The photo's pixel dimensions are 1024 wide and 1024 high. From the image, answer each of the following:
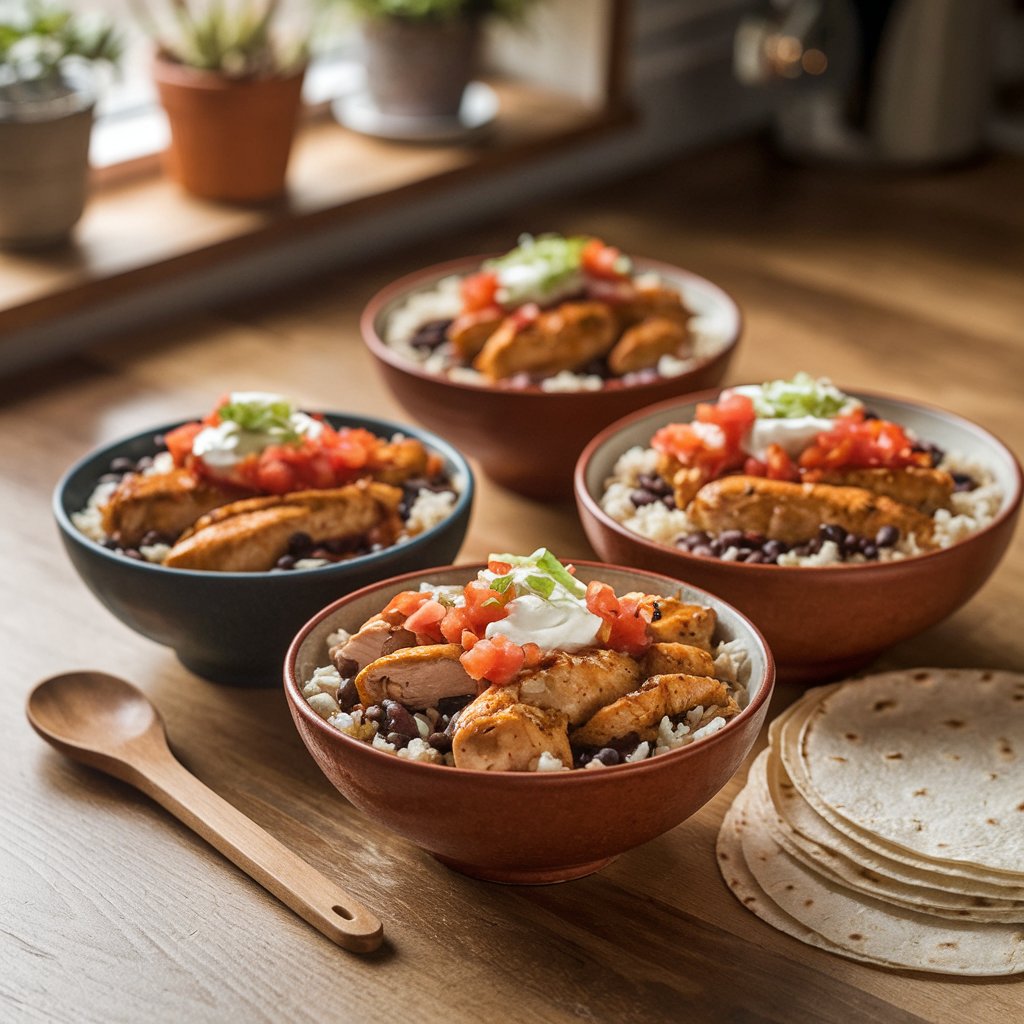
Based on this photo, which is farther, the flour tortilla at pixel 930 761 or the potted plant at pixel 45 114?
the potted plant at pixel 45 114

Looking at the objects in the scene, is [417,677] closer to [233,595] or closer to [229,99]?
[233,595]

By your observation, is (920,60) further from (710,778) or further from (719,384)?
(710,778)

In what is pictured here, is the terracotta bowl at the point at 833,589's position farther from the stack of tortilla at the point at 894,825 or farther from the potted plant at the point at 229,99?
the potted plant at the point at 229,99

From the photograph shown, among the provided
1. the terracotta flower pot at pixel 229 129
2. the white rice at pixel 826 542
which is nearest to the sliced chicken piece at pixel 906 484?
the white rice at pixel 826 542

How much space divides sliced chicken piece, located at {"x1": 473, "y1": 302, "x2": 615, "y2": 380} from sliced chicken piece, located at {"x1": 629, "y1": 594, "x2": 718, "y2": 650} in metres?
0.81

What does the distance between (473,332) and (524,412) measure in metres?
0.22

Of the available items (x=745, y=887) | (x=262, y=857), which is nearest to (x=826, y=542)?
(x=745, y=887)

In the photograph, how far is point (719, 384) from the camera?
8.74ft

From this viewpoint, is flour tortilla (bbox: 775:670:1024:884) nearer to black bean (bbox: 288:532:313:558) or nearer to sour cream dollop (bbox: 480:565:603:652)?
sour cream dollop (bbox: 480:565:603:652)

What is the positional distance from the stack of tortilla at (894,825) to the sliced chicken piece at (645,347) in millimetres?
751

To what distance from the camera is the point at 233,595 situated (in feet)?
6.45

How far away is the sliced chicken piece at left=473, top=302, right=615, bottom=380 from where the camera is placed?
2564 mm

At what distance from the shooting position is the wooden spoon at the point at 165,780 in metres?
1.67

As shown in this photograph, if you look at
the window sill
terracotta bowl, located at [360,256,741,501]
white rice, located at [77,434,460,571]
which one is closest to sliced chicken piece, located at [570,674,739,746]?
white rice, located at [77,434,460,571]
